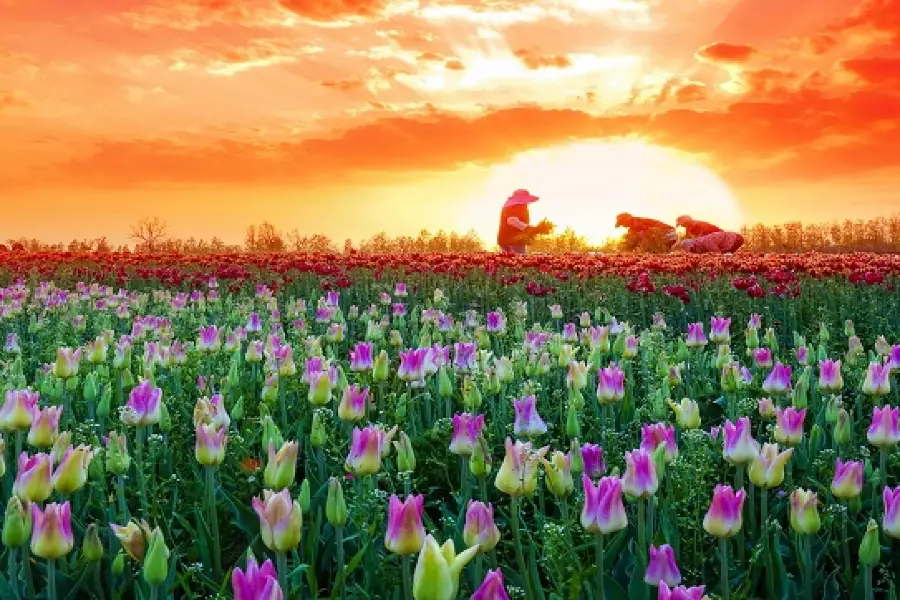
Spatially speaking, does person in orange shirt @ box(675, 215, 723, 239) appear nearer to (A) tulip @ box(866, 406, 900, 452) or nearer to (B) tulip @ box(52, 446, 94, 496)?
(A) tulip @ box(866, 406, 900, 452)

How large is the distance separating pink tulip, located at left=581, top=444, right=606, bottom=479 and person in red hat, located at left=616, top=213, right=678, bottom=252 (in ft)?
91.7

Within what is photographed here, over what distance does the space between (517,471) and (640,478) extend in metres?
0.34

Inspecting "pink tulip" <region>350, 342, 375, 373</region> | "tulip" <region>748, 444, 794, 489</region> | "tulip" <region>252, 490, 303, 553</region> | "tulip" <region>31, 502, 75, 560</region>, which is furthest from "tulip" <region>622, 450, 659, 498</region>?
"pink tulip" <region>350, 342, 375, 373</region>

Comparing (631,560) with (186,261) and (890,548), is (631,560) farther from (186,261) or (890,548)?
(186,261)

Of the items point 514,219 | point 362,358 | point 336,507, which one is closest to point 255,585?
point 336,507

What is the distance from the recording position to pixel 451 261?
12641 millimetres

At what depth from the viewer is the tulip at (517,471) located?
218cm

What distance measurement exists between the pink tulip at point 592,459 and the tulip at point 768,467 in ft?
1.38

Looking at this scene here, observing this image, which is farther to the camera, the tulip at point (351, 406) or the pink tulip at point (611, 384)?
the pink tulip at point (611, 384)

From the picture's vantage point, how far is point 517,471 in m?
2.18

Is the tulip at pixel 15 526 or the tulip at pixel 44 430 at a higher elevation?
the tulip at pixel 44 430

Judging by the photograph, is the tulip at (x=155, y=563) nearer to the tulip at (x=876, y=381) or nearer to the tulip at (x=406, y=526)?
the tulip at (x=406, y=526)

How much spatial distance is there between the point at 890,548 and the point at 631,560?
1.00 m

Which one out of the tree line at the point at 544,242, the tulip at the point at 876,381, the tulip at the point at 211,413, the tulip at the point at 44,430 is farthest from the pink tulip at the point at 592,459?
the tree line at the point at 544,242
